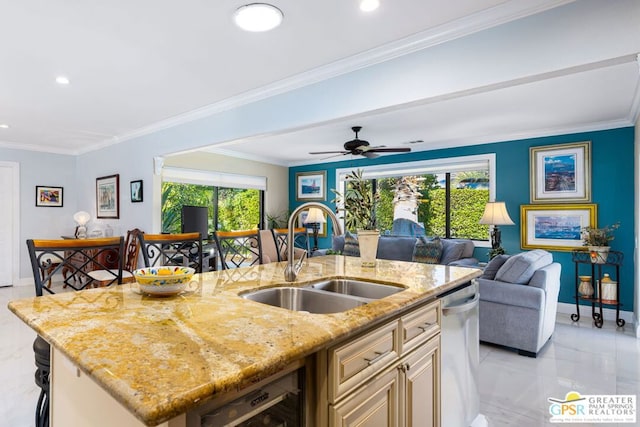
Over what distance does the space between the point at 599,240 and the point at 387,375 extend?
4220 millimetres

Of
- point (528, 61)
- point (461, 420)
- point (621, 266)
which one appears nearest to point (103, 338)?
point (461, 420)

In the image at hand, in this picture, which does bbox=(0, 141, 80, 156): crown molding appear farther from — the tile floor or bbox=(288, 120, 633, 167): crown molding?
bbox=(288, 120, 633, 167): crown molding

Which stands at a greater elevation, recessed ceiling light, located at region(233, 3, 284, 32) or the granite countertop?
recessed ceiling light, located at region(233, 3, 284, 32)

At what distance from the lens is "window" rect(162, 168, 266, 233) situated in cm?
568

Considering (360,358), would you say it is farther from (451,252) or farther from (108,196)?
(108,196)

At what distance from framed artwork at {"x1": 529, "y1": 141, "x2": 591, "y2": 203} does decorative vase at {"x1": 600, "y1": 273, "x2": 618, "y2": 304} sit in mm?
1072

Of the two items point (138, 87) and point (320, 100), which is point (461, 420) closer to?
point (320, 100)

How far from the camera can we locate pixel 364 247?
86.1 inches

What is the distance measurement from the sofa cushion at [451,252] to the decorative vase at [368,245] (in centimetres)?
337

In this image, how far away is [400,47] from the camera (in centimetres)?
239

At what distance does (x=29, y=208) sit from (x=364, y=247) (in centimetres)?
643

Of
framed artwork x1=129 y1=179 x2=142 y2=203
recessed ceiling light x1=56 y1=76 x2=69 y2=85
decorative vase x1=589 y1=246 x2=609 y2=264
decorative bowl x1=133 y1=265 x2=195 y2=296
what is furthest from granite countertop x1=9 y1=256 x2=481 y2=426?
framed artwork x1=129 y1=179 x2=142 y2=203

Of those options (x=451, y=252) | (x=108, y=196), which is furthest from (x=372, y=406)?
(x=108, y=196)

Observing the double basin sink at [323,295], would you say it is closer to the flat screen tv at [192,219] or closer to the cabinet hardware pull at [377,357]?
the cabinet hardware pull at [377,357]
